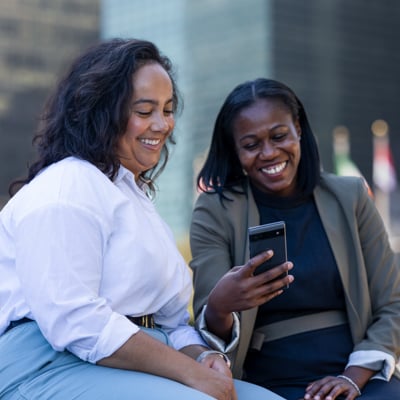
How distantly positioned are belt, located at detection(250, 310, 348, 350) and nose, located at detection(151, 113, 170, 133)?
3.48ft

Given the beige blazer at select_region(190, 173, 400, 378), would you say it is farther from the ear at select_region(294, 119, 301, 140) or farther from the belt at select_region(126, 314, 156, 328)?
the belt at select_region(126, 314, 156, 328)

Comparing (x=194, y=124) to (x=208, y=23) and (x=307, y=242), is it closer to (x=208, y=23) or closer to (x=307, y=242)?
(x=208, y=23)

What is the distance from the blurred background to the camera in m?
59.2

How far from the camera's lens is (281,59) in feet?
193

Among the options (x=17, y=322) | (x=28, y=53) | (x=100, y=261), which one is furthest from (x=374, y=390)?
(x=28, y=53)

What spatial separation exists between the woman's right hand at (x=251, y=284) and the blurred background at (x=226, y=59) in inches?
2034

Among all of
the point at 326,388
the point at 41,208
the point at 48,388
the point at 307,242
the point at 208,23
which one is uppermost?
the point at 208,23

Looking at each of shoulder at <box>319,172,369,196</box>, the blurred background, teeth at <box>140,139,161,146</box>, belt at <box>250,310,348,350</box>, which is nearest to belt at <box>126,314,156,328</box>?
teeth at <box>140,139,161,146</box>

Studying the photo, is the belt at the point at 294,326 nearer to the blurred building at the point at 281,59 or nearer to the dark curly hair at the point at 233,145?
the dark curly hair at the point at 233,145

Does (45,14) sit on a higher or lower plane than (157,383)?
higher

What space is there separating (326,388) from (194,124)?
186ft

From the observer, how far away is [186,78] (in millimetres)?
62469

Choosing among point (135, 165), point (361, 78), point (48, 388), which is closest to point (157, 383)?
point (48, 388)

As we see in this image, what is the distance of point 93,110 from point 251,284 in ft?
2.81
